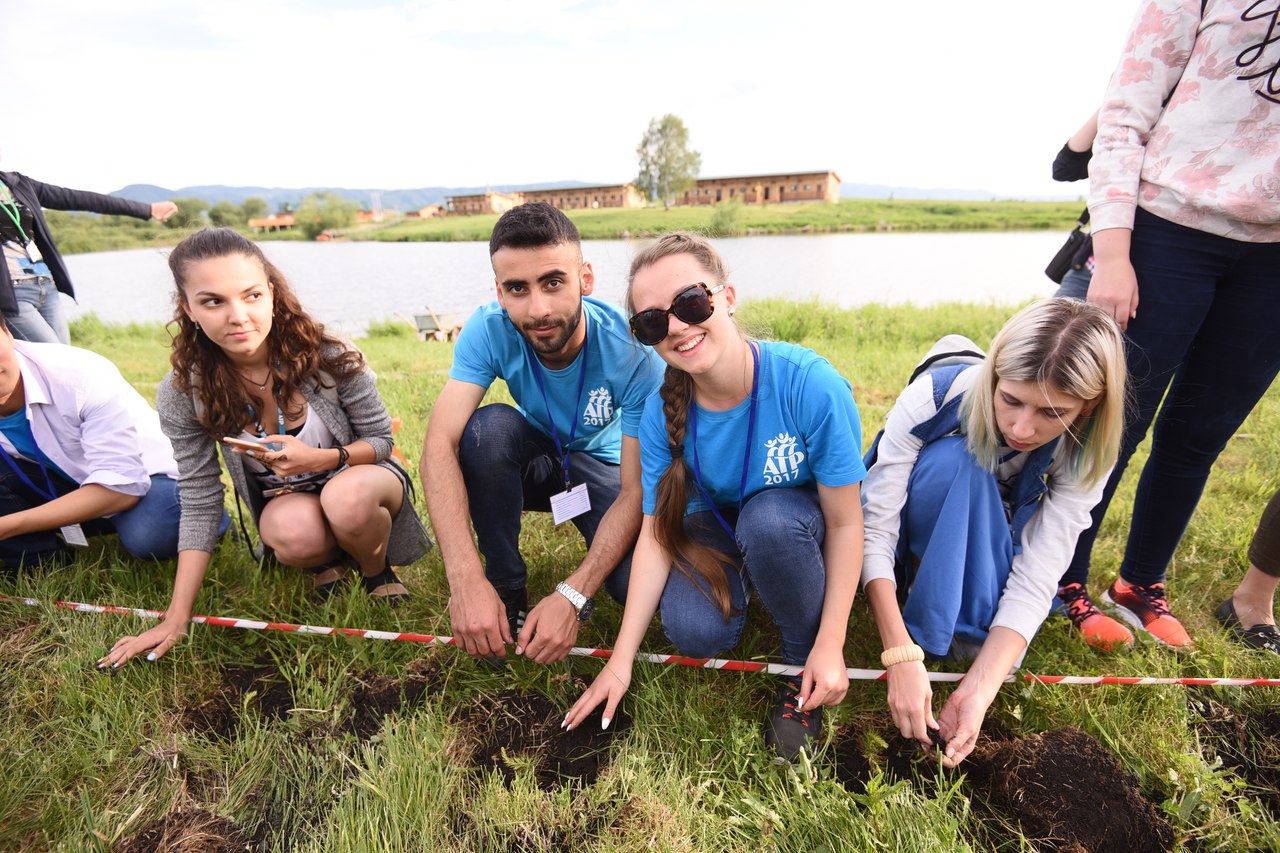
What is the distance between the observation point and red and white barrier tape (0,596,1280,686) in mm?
2004

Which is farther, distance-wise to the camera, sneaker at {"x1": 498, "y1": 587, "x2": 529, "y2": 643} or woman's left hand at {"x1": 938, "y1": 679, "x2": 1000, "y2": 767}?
sneaker at {"x1": 498, "y1": 587, "x2": 529, "y2": 643}

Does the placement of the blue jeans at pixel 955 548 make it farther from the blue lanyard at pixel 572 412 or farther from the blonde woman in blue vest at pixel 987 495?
the blue lanyard at pixel 572 412

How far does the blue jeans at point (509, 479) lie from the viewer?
2246mm

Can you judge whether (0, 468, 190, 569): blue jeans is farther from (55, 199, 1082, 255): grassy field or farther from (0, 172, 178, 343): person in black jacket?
(55, 199, 1082, 255): grassy field

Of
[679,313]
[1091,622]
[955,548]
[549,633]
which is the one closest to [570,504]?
[549,633]

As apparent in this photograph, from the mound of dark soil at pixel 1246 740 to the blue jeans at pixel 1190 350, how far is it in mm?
599

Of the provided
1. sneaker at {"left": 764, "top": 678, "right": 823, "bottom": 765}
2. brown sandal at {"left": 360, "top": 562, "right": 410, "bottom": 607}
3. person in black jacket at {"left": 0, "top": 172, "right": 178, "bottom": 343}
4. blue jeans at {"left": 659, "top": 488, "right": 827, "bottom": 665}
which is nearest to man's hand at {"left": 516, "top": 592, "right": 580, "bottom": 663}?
blue jeans at {"left": 659, "top": 488, "right": 827, "bottom": 665}

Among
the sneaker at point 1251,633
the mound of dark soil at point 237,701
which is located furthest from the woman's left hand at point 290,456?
the sneaker at point 1251,633

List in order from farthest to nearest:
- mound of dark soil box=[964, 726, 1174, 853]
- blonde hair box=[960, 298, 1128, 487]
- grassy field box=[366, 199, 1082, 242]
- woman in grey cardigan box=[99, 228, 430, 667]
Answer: grassy field box=[366, 199, 1082, 242] → woman in grey cardigan box=[99, 228, 430, 667] → blonde hair box=[960, 298, 1128, 487] → mound of dark soil box=[964, 726, 1174, 853]

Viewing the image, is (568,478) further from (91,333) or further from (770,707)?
(91,333)

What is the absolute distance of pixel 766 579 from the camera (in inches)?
73.0

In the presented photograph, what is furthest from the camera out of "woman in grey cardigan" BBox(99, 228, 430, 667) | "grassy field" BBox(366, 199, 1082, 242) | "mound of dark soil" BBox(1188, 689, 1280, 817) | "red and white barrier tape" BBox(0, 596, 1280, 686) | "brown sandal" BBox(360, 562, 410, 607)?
"grassy field" BBox(366, 199, 1082, 242)

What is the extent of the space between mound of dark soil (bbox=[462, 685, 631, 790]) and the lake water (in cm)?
765

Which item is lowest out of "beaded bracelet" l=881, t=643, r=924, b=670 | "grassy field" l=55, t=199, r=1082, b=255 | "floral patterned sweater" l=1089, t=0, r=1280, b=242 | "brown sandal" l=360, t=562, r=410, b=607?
"grassy field" l=55, t=199, r=1082, b=255
